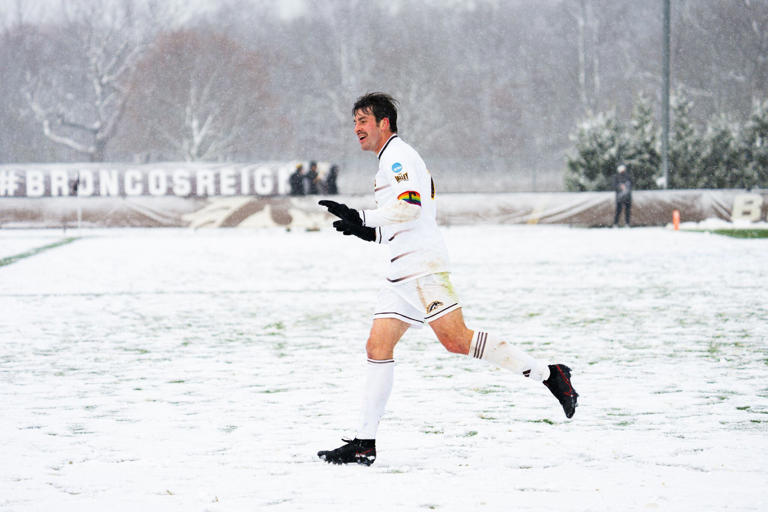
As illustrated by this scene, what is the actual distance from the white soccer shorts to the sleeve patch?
1.38 feet

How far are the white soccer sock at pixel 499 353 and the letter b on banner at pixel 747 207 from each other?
26406 mm

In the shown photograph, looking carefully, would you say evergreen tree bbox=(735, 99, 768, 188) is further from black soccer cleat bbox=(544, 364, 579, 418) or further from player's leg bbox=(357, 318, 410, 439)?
player's leg bbox=(357, 318, 410, 439)

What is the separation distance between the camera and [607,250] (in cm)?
2180

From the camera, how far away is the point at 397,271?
223 inches

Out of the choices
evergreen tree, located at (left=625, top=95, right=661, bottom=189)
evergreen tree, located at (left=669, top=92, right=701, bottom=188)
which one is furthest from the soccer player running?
evergreen tree, located at (left=669, top=92, right=701, bottom=188)

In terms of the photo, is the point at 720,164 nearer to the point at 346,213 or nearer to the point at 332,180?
the point at 332,180

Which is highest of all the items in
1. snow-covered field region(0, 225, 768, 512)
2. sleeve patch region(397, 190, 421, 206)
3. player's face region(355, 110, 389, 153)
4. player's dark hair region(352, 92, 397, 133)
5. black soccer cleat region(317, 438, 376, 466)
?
player's dark hair region(352, 92, 397, 133)

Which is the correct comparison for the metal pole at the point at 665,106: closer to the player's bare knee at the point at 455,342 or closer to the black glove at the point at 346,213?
the player's bare knee at the point at 455,342

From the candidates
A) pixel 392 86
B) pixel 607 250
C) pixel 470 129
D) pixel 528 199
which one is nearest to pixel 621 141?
pixel 528 199

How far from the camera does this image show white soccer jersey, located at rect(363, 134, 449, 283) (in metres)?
5.52

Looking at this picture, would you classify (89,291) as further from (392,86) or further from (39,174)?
(392,86)

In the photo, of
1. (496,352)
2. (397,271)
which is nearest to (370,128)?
(397,271)

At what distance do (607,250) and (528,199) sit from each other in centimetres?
934

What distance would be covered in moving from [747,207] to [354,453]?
27324mm
